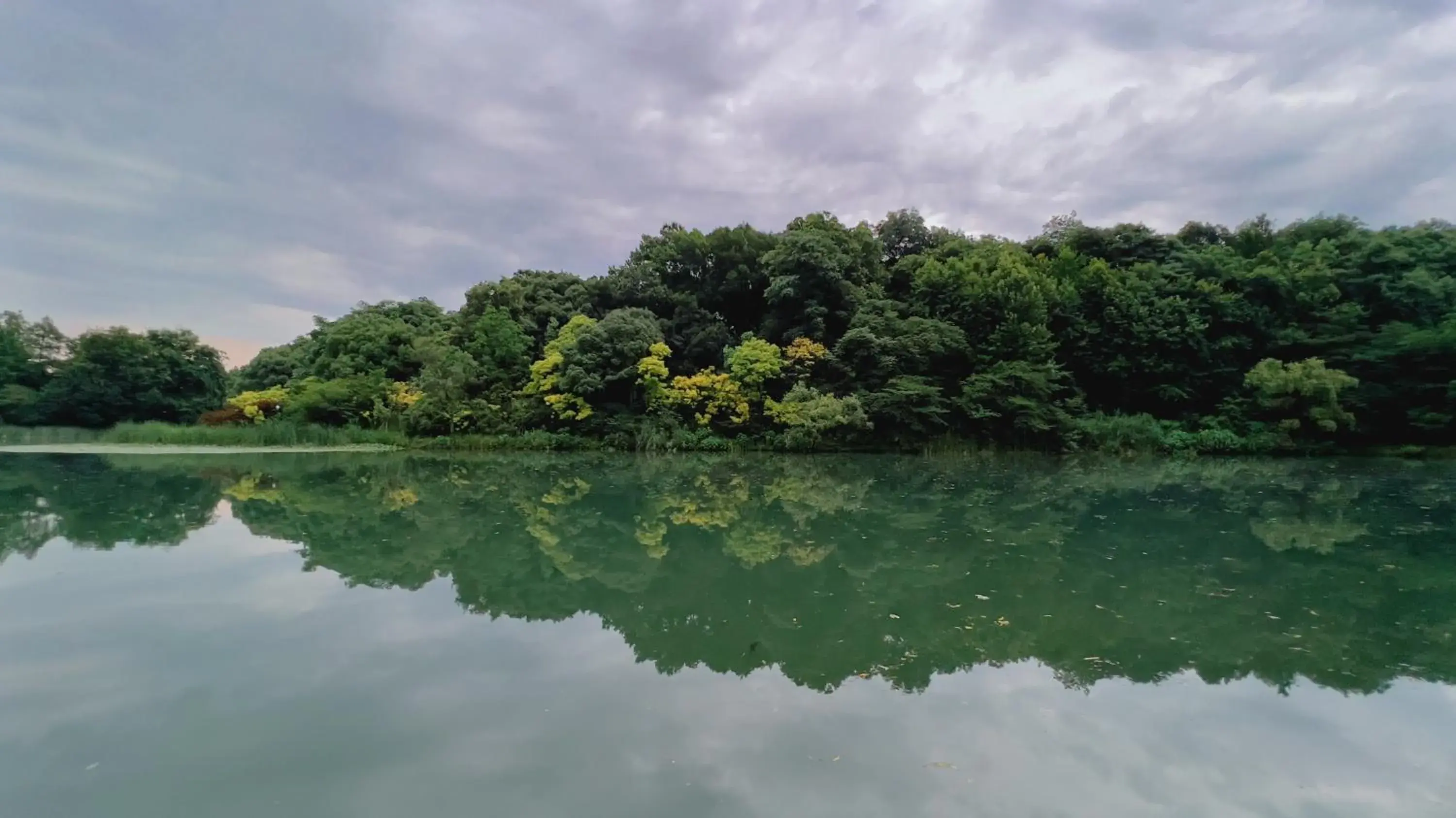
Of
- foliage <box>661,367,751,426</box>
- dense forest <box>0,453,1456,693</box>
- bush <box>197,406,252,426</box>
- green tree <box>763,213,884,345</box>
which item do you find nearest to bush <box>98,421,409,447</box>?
bush <box>197,406,252,426</box>

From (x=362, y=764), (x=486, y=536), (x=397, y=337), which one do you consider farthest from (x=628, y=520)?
(x=397, y=337)

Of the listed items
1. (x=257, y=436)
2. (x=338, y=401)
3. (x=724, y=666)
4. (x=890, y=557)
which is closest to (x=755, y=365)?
(x=890, y=557)

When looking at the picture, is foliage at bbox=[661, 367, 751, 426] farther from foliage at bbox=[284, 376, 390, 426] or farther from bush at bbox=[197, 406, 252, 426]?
bush at bbox=[197, 406, 252, 426]

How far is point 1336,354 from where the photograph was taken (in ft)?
64.9

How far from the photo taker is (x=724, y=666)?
391 cm

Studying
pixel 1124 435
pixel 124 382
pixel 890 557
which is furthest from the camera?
pixel 124 382

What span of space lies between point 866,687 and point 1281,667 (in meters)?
2.33

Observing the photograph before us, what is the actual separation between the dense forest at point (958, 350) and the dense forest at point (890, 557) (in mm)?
5959

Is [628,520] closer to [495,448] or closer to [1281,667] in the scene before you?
[1281,667]

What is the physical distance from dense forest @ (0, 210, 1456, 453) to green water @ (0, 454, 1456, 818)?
35.3 ft

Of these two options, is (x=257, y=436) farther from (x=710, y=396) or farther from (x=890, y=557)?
(x=890, y=557)

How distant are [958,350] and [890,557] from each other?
14295 mm

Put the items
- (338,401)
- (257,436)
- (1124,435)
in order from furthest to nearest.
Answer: (338,401)
(257,436)
(1124,435)

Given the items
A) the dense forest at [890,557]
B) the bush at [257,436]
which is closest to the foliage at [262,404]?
the bush at [257,436]
